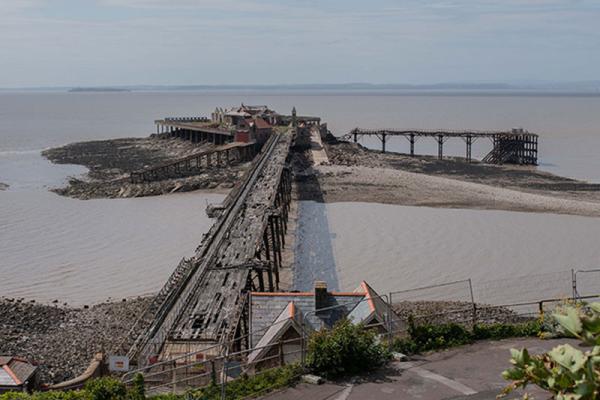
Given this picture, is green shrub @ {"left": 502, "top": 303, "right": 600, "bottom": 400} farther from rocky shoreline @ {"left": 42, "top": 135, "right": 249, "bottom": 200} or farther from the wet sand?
rocky shoreline @ {"left": 42, "top": 135, "right": 249, "bottom": 200}

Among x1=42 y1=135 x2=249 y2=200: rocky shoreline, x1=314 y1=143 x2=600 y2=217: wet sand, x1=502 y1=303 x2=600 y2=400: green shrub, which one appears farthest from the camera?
x1=42 y1=135 x2=249 y2=200: rocky shoreline

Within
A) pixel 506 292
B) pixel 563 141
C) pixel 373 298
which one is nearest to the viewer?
pixel 373 298

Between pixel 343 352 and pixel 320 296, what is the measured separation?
3.35 metres

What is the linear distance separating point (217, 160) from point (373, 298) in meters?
52.7

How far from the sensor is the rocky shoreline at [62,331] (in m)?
20.7

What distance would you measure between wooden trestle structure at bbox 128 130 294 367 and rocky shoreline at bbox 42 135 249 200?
19057 mm

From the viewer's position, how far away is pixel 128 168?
68.0 m

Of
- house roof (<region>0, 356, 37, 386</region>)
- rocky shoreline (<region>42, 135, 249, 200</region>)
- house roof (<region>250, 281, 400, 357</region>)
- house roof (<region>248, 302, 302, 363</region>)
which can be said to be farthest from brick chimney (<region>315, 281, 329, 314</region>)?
rocky shoreline (<region>42, 135, 249, 200</region>)

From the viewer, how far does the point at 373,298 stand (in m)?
14.4

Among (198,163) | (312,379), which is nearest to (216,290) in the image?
(312,379)

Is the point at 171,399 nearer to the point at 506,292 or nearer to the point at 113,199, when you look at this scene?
the point at 506,292

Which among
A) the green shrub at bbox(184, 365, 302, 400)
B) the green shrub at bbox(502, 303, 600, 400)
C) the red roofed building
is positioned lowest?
the red roofed building

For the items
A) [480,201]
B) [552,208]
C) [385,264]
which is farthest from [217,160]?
[385,264]

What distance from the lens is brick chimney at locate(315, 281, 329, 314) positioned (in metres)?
14.9
